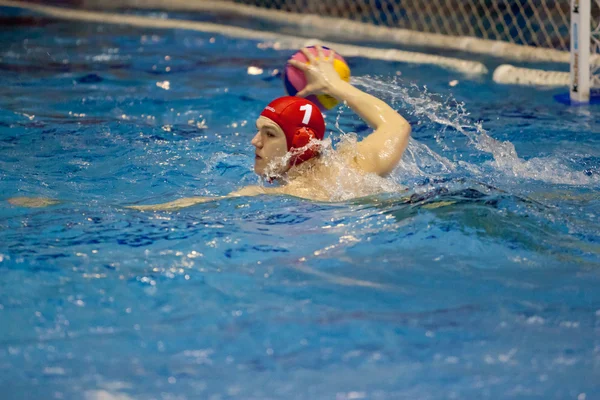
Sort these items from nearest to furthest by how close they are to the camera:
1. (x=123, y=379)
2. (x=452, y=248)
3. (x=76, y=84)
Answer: (x=123, y=379) < (x=452, y=248) < (x=76, y=84)

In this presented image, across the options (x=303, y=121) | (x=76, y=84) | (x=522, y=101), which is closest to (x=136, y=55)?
(x=76, y=84)

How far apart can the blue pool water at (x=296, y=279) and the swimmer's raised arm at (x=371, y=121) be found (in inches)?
6.6

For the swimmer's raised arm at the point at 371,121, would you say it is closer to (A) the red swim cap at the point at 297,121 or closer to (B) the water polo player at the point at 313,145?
(B) the water polo player at the point at 313,145

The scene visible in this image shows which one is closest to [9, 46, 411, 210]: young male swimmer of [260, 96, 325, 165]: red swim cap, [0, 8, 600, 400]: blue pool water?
[260, 96, 325, 165]: red swim cap

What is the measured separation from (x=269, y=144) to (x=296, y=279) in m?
0.93

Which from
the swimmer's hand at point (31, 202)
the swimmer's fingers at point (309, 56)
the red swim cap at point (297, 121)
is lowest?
the swimmer's hand at point (31, 202)

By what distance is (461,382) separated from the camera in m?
2.23

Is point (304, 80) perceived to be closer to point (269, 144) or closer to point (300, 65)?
point (300, 65)

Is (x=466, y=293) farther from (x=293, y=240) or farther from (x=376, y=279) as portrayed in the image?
(x=293, y=240)

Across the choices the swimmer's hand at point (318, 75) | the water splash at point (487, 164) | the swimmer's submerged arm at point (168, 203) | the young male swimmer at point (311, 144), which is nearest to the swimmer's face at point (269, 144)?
the young male swimmer at point (311, 144)

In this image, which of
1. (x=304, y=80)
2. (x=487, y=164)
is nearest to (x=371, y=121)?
(x=304, y=80)

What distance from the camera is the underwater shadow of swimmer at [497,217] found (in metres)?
3.14

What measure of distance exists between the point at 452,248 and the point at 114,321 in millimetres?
1350

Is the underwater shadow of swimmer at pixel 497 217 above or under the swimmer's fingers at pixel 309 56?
under
